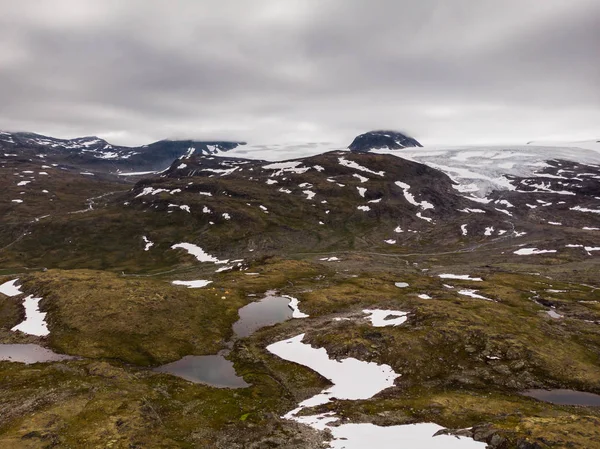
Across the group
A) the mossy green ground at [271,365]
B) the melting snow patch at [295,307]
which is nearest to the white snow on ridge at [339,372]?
the mossy green ground at [271,365]

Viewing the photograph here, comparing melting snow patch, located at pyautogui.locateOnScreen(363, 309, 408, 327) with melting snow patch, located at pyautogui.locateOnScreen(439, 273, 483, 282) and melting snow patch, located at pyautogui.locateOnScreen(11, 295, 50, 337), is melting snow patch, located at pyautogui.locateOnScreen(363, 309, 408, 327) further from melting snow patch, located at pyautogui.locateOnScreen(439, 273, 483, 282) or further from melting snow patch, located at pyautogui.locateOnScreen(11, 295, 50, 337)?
melting snow patch, located at pyautogui.locateOnScreen(11, 295, 50, 337)

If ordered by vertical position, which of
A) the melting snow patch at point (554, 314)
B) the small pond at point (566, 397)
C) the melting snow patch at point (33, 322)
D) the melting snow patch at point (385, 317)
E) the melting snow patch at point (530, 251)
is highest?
the melting snow patch at point (33, 322)

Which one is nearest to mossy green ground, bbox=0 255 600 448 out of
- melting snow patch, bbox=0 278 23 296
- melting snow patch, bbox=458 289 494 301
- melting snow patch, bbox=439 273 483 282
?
melting snow patch, bbox=458 289 494 301

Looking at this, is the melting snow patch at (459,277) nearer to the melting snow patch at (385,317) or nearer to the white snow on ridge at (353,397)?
the melting snow patch at (385,317)

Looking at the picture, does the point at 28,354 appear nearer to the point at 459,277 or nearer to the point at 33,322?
the point at 33,322

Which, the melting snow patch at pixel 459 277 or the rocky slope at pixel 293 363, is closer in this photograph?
the rocky slope at pixel 293 363

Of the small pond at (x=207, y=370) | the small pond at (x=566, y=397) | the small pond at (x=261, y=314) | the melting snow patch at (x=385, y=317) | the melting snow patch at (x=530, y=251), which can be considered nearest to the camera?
the small pond at (x=566, y=397)

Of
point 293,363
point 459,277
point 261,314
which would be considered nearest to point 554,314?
point 459,277
